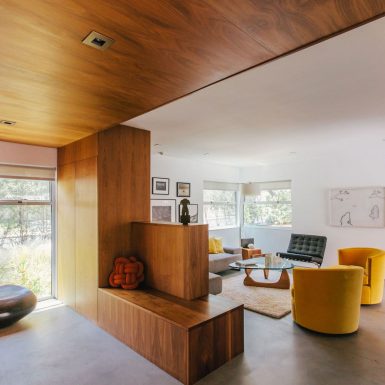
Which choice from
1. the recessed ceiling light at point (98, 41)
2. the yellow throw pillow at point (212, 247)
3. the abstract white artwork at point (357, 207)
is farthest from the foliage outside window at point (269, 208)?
the recessed ceiling light at point (98, 41)

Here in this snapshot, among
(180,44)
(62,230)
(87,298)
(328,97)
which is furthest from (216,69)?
(62,230)

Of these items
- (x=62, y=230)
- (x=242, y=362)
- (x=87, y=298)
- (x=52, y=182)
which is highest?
(x=52, y=182)

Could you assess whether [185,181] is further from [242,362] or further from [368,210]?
[242,362]

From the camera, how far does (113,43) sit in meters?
1.60

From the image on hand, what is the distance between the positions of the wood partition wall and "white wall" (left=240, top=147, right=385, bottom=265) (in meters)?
4.01

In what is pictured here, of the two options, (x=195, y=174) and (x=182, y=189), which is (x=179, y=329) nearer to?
(x=182, y=189)

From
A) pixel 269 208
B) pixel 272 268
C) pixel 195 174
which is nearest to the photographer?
pixel 272 268

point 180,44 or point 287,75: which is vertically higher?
point 287,75

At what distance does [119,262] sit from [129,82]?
7.47ft

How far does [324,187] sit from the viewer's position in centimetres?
624

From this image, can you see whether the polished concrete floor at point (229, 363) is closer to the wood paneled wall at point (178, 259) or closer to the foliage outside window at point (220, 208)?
the wood paneled wall at point (178, 259)

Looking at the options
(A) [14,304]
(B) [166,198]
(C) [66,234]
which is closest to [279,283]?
(B) [166,198]

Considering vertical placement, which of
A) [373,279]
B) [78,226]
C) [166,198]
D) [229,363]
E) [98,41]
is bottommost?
[229,363]

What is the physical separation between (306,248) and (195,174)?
3021mm
